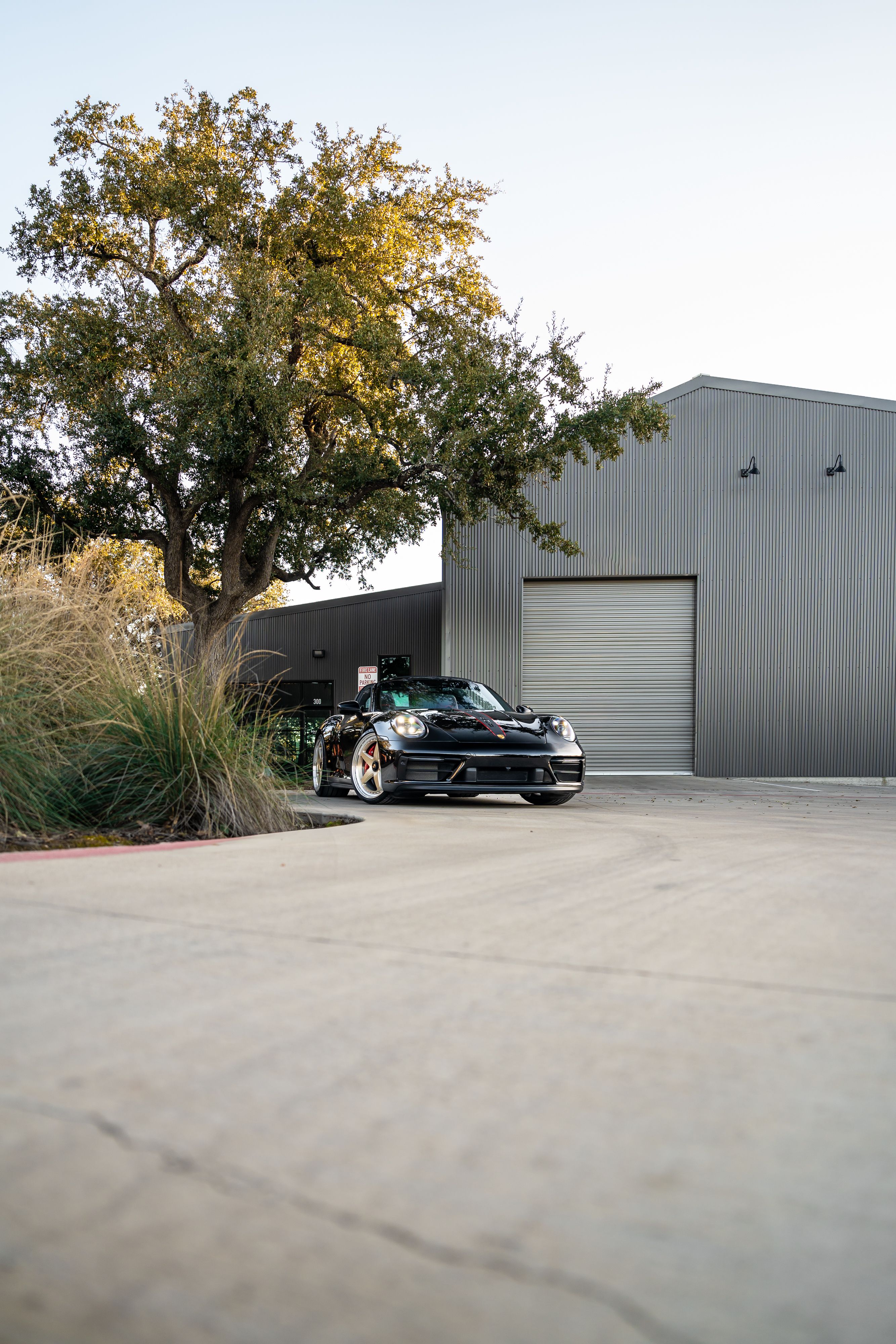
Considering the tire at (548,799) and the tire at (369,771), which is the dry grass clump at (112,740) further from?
the tire at (548,799)

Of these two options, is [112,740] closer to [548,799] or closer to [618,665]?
[548,799]

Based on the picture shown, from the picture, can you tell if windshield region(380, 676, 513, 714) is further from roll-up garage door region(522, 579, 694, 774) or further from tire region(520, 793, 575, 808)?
roll-up garage door region(522, 579, 694, 774)

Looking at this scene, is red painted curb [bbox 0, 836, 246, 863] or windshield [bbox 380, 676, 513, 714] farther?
windshield [bbox 380, 676, 513, 714]

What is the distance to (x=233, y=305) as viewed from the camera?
1582 cm

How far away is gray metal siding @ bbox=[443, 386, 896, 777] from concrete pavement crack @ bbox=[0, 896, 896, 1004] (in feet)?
51.4

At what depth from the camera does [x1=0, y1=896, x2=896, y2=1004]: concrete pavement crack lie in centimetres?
264

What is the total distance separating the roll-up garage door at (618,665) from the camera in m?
18.8

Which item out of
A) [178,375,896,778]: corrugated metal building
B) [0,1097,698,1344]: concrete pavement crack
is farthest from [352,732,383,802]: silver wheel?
[178,375,896,778]: corrugated metal building

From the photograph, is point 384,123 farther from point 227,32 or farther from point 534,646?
point 534,646

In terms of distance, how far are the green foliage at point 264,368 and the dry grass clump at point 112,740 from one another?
8920 mm

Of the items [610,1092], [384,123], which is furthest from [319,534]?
[610,1092]

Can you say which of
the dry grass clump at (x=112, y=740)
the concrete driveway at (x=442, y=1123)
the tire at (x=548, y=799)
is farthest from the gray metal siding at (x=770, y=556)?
the concrete driveway at (x=442, y=1123)

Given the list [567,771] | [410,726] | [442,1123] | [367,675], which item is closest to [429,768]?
[410,726]

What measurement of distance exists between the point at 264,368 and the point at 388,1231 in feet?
49.2
